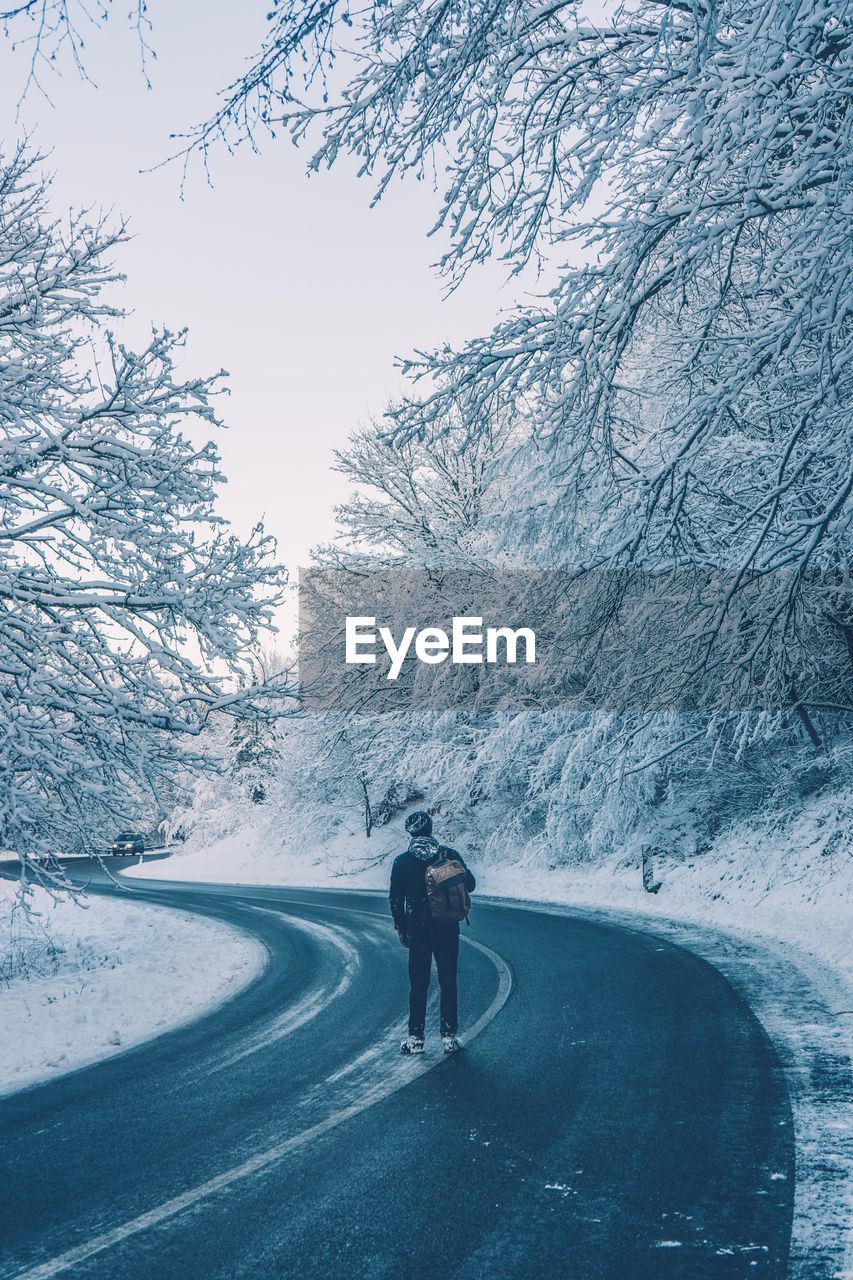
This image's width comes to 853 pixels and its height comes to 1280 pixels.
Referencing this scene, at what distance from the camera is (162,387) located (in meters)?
9.34

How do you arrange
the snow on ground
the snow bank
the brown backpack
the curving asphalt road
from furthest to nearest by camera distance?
the snow bank
the brown backpack
the snow on ground
the curving asphalt road

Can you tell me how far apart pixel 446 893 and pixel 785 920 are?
25.6ft

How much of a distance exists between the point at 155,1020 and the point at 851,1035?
21.3 ft

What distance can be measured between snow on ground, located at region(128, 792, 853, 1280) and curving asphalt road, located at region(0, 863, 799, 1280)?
15 centimetres

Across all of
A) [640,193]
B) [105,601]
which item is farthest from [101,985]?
[640,193]

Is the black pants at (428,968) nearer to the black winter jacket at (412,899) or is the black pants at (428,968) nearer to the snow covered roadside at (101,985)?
the black winter jacket at (412,899)

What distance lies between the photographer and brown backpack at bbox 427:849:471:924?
22.7 ft

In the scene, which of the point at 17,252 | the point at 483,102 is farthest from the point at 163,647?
the point at 483,102

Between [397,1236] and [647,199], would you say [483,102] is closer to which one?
[647,199]

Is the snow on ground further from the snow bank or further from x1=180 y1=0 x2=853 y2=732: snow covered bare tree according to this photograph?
x1=180 y1=0 x2=853 y2=732: snow covered bare tree

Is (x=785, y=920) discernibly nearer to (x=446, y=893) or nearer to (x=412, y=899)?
(x=446, y=893)

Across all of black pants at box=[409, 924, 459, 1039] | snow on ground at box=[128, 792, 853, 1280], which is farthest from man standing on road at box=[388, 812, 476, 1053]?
snow on ground at box=[128, 792, 853, 1280]

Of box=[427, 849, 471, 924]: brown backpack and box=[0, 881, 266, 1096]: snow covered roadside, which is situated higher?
box=[427, 849, 471, 924]: brown backpack

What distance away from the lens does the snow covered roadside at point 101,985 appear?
26.2 ft
